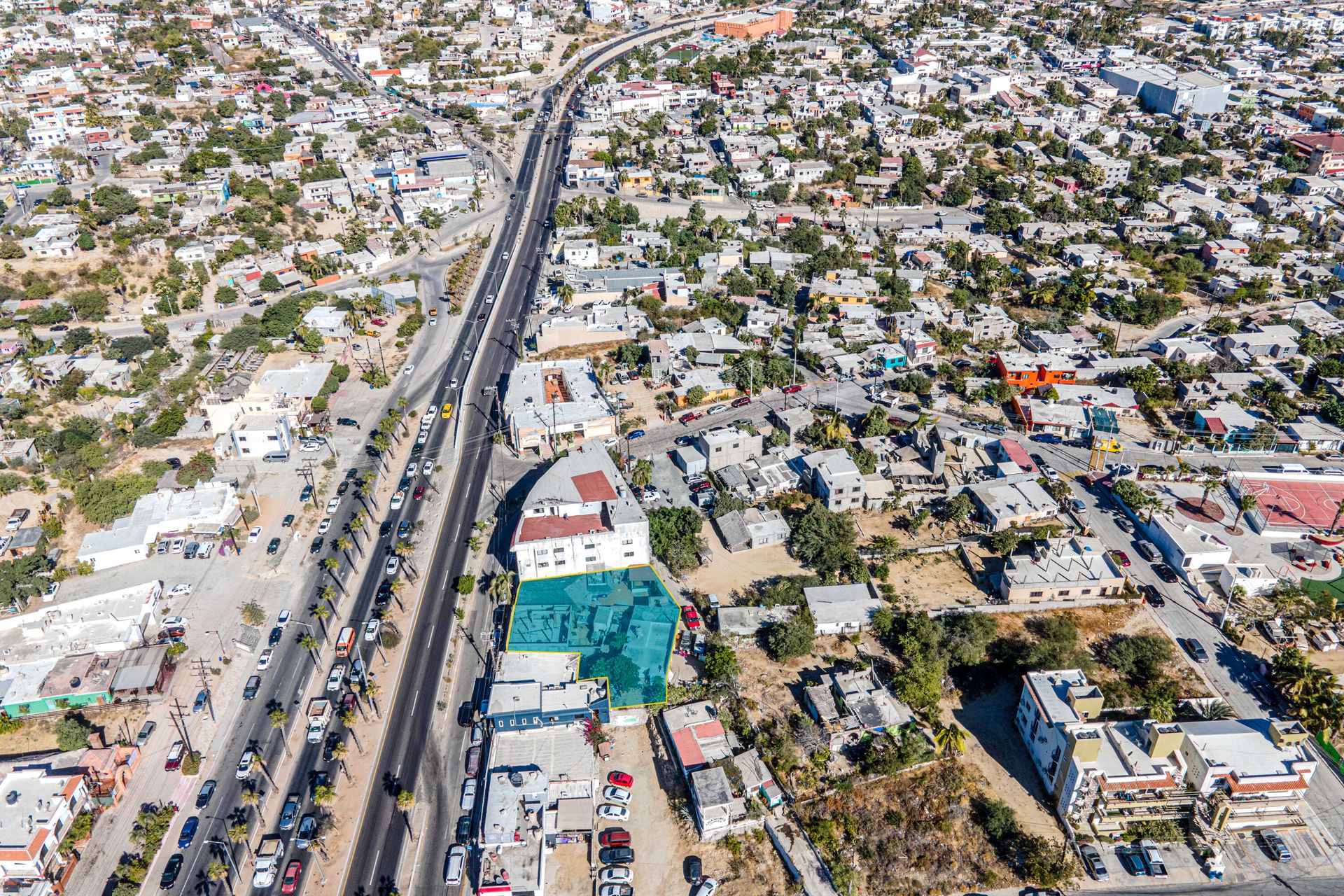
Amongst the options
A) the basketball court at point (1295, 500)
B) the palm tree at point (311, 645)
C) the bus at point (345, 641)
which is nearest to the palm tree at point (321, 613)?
the palm tree at point (311, 645)

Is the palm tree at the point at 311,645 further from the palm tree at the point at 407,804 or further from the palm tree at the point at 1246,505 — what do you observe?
the palm tree at the point at 1246,505

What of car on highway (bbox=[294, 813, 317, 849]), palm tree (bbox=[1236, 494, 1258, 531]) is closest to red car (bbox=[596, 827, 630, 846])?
car on highway (bbox=[294, 813, 317, 849])

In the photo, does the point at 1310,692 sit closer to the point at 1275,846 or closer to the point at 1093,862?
the point at 1275,846

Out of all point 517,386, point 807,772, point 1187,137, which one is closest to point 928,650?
point 807,772

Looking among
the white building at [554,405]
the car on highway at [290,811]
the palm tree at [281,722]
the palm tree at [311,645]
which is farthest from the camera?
the white building at [554,405]

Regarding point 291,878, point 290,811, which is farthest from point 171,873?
point 291,878

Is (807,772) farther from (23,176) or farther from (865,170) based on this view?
(23,176)
